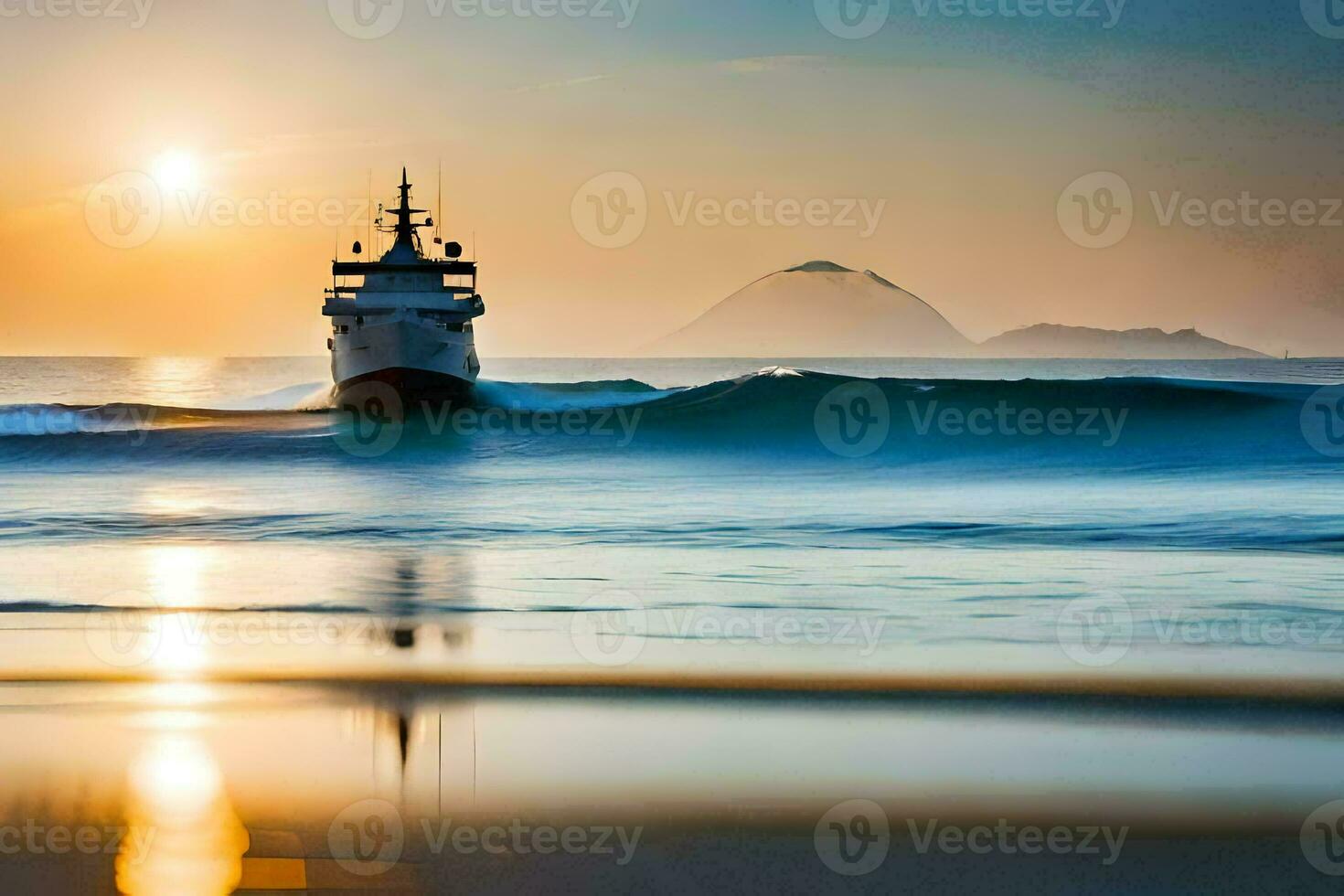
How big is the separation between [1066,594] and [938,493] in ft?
37.5

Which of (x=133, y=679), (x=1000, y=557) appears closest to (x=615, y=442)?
(x=1000, y=557)

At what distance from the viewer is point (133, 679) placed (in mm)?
8305

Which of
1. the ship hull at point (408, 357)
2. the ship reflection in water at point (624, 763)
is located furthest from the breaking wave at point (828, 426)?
the ship reflection in water at point (624, 763)

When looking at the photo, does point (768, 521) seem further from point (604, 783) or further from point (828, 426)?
point (828, 426)

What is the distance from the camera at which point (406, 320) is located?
149ft

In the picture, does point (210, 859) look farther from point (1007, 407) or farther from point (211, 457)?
point (1007, 407)

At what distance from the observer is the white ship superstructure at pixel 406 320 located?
45.8m

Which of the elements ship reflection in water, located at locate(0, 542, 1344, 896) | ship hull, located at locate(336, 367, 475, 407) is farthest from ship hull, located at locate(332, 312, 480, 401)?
ship reflection in water, located at locate(0, 542, 1344, 896)

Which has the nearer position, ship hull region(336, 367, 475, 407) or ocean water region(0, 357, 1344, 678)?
ocean water region(0, 357, 1344, 678)

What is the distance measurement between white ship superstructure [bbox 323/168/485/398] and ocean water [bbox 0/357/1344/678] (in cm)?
236

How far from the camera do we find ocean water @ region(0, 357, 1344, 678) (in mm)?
10055

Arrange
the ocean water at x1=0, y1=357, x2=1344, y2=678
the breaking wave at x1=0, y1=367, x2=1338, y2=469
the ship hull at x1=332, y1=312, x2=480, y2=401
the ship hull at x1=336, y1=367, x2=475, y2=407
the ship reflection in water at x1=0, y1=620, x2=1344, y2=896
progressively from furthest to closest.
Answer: the ship hull at x1=336, y1=367, x2=475, y2=407, the ship hull at x1=332, y1=312, x2=480, y2=401, the breaking wave at x1=0, y1=367, x2=1338, y2=469, the ocean water at x1=0, y1=357, x2=1344, y2=678, the ship reflection in water at x1=0, y1=620, x2=1344, y2=896

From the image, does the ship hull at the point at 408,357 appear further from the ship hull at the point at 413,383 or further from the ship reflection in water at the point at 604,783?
the ship reflection in water at the point at 604,783

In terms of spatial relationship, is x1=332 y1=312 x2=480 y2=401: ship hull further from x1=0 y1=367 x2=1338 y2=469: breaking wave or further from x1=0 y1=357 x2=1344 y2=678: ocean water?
x1=0 y1=357 x2=1344 y2=678: ocean water
